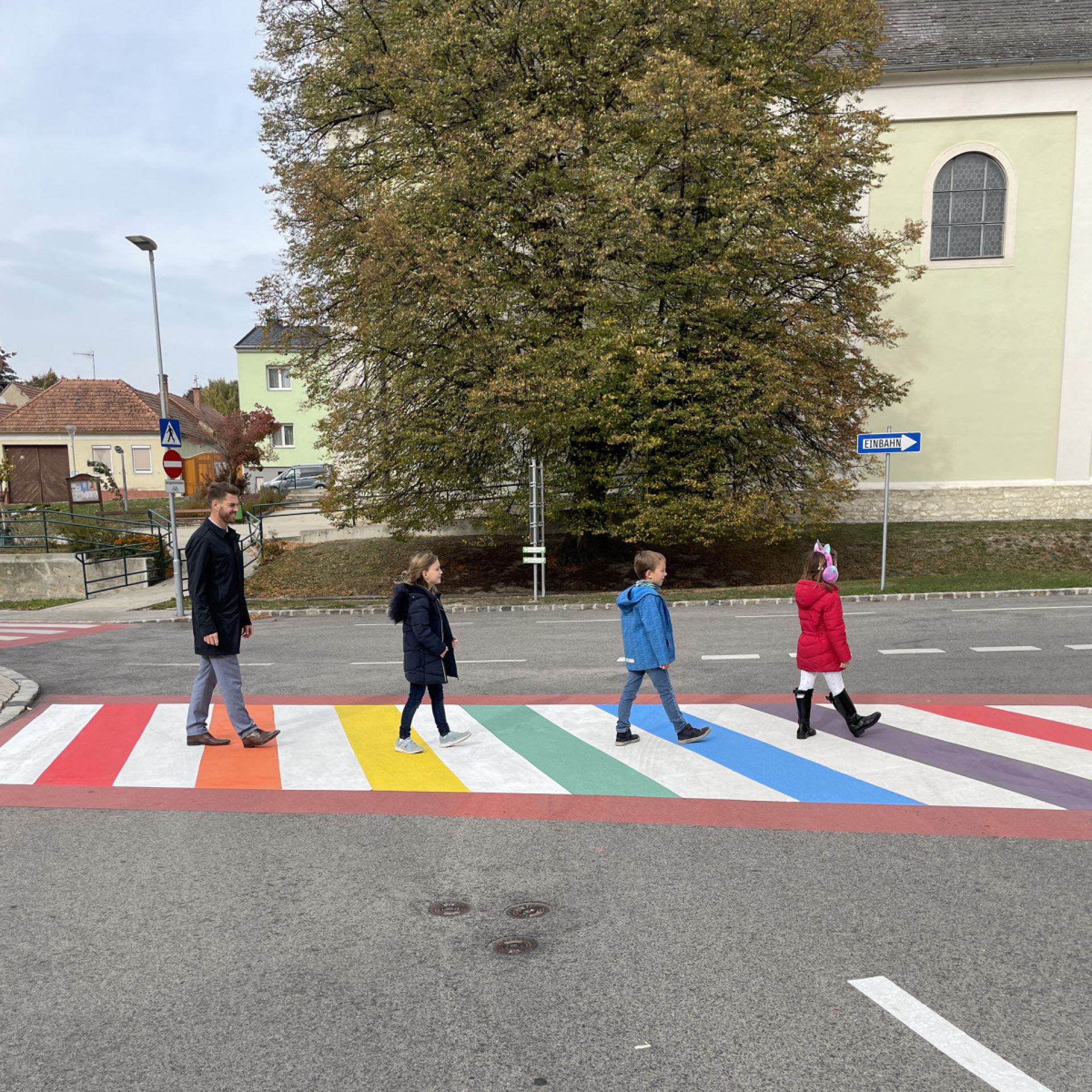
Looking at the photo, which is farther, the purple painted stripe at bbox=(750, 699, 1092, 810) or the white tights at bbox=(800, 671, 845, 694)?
the white tights at bbox=(800, 671, 845, 694)

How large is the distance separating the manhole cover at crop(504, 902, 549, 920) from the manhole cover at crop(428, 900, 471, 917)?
0.21 meters

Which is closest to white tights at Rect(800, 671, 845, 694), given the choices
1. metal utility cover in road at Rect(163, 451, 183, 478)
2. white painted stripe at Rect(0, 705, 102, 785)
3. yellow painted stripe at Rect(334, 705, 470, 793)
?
yellow painted stripe at Rect(334, 705, 470, 793)

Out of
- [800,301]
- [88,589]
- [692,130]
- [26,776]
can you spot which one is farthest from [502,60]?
[26,776]

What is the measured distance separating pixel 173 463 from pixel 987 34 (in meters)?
26.7

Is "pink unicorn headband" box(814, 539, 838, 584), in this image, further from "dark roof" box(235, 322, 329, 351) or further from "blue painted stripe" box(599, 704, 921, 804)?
"dark roof" box(235, 322, 329, 351)

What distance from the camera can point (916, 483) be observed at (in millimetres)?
28047

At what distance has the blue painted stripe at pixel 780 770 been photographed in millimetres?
5930

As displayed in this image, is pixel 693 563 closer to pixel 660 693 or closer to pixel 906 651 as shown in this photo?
pixel 906 651

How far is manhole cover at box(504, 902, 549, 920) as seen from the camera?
4.33 metres

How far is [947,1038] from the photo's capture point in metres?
3.27

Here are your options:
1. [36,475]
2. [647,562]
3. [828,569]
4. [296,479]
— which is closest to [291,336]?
[647,562]

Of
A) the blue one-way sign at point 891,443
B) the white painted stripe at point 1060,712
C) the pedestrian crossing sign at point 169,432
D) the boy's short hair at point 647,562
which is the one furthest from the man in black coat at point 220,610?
the blue one-way sign at point 891,443

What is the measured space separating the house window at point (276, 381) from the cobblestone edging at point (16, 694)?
43.1 meters

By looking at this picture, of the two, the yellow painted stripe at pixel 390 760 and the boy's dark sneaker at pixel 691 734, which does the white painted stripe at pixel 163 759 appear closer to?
the yellow painted stripe at pixel 390 760
